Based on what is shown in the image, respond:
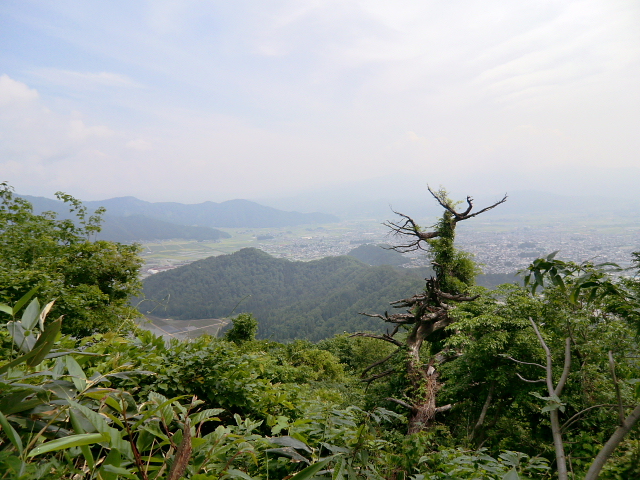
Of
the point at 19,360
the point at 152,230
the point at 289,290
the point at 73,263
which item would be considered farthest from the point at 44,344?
the point at 152,230

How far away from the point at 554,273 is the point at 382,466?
1286 millimetres

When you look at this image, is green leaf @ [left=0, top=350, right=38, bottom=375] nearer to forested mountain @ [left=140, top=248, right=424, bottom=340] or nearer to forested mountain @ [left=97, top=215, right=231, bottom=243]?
forested mountain @ [left=140, top=248, right=424, bottom=340]

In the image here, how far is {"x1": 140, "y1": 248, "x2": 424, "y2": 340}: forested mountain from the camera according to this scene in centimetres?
5344

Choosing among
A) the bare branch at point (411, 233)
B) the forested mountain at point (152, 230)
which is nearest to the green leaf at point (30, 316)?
the bare branch at point (411, 233)

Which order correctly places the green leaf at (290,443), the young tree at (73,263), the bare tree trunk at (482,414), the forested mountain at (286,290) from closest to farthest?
1. the green leaf at (290,443)
2. the bare tree trunk at (482,414)
3. the young tree at (73,263)
4. the forested mountain at (286,290)

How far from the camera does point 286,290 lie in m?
84.1

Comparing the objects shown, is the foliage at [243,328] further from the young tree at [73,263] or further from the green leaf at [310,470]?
the green leaf at [310,470]

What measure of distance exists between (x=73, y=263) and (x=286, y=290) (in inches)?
2948

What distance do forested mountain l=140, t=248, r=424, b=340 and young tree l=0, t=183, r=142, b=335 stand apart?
3607 centimetres

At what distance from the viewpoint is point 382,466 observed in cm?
161

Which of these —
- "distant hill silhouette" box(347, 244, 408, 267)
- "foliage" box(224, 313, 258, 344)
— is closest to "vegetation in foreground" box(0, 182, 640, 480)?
"foliage" box(224, 313, 258, 344)

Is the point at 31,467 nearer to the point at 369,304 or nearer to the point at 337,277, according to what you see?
the point at 369,304

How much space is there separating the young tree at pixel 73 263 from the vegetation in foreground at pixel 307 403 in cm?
16

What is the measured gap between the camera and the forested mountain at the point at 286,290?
53.4m
